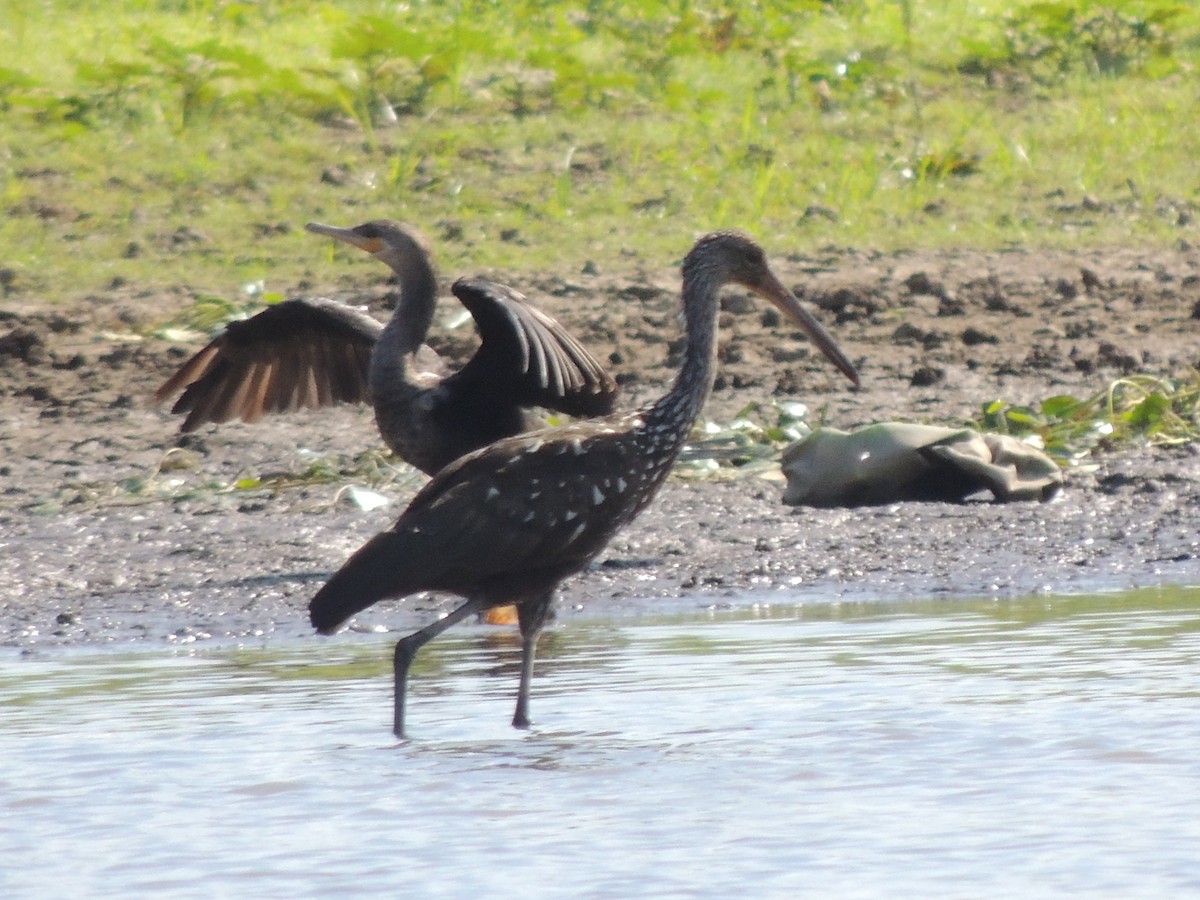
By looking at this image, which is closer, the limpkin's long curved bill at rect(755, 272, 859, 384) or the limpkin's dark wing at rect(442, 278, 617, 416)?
the limpkin's long curved bill at rect(755, 272, 859, 384)

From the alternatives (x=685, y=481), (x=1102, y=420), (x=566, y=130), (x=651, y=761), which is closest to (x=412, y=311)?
(x=685, y=481)

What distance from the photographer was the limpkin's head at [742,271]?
633 cm

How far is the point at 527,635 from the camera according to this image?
5934 mm

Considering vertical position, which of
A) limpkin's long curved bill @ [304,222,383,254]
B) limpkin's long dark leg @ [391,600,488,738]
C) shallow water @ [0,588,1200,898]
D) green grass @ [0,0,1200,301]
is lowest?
shallow water @ [0,588,1200,898]

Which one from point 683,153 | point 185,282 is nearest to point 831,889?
point 185,282

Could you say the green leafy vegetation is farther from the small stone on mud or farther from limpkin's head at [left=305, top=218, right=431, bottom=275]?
limpkin's head at [left=305, top=218, right=431, bottom=275]

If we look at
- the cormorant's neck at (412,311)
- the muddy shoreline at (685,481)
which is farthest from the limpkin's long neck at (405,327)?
the muddy shoreline at (685,481)

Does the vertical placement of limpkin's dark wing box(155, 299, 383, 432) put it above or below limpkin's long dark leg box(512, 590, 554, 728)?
above

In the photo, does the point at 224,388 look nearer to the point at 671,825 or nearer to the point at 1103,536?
the point at 1103,536

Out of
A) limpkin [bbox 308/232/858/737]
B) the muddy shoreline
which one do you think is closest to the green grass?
the muddy shoreline

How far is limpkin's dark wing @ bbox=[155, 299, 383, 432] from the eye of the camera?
28.1 feet

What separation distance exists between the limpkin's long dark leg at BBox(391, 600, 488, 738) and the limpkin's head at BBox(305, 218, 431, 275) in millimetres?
2573

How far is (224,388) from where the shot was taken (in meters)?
8.64

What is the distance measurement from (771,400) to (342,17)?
20.7 ft
